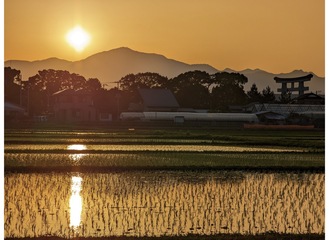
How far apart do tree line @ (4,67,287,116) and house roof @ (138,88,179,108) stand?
1.51 meters

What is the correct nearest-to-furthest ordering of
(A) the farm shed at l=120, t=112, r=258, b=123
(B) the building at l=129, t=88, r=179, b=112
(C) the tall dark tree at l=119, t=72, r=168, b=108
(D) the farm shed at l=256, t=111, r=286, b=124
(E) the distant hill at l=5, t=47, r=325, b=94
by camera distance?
(A) the farm shed at l=120, t=112, r=258, b=123, (D) the farm shed at l=256, t=111, r=286, b=124, (B) the building at l=129, t=88, r=179, b=112, (E) the distant hill at l=5, t=47, r=325, b=94, (C) the tall dark tree at l=119, t=72, r=168, b=108

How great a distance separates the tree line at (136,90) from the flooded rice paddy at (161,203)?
3387 centimetres

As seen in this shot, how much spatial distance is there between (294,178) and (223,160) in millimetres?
2848

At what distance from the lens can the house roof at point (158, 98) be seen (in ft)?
159

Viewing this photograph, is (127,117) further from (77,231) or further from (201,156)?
(77,231)

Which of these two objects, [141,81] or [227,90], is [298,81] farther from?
[141,81]

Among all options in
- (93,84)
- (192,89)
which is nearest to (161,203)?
(192,89)

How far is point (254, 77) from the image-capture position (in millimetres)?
53500

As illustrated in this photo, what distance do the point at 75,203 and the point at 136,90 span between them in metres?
42.3

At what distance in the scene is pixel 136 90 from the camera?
51.7 m

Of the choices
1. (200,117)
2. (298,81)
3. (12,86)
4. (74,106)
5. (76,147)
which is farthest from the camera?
(298,81)

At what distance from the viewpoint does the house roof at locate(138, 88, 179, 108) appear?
48.5m

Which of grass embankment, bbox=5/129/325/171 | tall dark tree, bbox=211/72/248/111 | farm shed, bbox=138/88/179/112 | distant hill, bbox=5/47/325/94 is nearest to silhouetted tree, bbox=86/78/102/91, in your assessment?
distant hill, bbox=5/47/325/94

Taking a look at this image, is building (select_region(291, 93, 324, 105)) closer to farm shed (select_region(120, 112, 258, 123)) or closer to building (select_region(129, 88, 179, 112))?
farm shed (select_region(120, 112, 258, 123))
